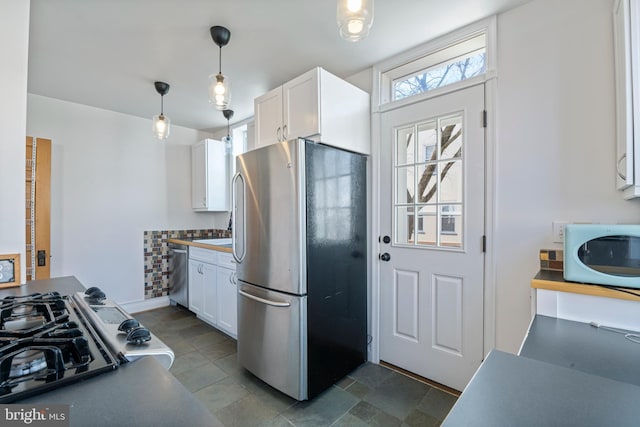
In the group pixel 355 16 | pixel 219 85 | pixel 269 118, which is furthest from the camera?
pixel 269 118

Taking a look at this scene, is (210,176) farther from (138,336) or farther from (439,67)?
(138,336)

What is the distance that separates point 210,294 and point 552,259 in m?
2.82

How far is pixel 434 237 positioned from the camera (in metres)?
2.04

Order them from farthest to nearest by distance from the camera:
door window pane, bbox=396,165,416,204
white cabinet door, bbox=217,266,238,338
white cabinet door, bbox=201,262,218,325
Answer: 1. white cabinet door, bbox=201,262,218,325
2. white cabinet door, bbox=217,266,238,338
3. door window pane, bbox=396,165,416,204

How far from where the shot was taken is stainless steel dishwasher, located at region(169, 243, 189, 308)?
3404 mm

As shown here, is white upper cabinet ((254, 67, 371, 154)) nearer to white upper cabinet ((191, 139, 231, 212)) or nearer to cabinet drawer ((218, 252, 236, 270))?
cabinet drawer ((218, 252, 236, 270))

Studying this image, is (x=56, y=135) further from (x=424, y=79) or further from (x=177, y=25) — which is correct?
(x=424, y=79)

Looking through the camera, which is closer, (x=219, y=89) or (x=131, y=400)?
(x=131, y=400)

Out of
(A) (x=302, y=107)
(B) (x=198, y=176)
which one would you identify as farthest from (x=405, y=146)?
(B) (x=198, y=176)

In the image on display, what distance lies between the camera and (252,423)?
167 centimetres

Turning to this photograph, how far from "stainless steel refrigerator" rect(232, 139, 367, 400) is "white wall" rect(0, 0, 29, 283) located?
1154 mm

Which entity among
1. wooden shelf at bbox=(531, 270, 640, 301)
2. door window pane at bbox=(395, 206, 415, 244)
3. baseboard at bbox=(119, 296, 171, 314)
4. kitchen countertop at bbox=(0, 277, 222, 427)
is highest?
door window pane at bbox=(395, 206, 415, 244)

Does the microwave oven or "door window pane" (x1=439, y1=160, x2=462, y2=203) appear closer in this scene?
the microwave oven

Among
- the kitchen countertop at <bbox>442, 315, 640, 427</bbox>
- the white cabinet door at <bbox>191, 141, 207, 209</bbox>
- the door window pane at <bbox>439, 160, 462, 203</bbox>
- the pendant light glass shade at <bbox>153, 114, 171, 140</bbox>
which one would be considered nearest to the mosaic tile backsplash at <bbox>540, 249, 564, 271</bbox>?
the door window pane at <bbox>439, 160, 462, 203</bbox>
